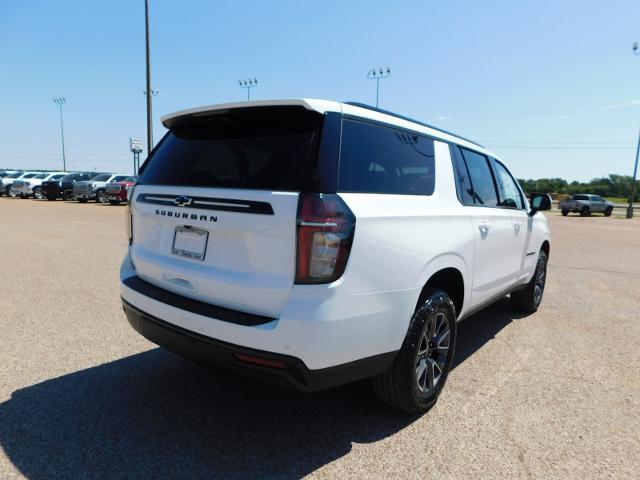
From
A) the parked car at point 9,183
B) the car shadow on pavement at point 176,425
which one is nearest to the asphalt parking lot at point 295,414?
the car shadow on pavement at point 176,425

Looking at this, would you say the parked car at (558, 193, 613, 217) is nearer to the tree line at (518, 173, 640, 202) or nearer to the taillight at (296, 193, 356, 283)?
the taillight at (296, 193, 356, 283)

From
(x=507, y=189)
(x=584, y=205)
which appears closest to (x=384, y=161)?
(x=507, y=189)

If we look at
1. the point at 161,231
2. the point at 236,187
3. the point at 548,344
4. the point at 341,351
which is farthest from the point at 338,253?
the point at 548,344

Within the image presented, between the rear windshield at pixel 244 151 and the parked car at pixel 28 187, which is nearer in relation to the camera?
the rear windshield at pixel 244 151

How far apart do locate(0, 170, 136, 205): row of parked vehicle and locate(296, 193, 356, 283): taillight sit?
20.5 metres

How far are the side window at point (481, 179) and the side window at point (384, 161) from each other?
72 cm

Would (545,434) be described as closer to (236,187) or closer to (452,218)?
(452,218)

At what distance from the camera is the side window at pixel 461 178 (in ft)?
10.8

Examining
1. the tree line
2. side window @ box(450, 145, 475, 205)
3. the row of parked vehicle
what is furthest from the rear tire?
the tree line

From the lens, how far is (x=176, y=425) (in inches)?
103

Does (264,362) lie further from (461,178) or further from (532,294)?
(532,294)

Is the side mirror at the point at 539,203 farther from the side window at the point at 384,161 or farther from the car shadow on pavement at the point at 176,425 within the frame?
the car shadow on pavement at the point at 176,425

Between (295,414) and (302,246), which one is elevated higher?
(302,246)

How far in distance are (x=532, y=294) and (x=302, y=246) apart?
4.17m
